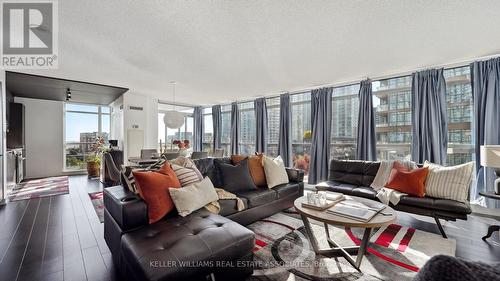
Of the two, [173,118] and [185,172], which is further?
[173,118]

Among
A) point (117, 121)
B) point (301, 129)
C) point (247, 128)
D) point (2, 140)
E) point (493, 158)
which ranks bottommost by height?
point (493, 158)

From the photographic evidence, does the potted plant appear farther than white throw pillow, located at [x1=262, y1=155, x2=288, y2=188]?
Yes

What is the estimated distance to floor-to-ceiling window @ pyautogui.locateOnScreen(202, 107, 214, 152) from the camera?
8195mm

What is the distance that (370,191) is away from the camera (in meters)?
3.19

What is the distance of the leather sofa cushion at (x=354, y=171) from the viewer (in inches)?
142

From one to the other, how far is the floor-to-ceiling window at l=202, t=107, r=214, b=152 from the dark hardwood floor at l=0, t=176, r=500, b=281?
4684 millimetres

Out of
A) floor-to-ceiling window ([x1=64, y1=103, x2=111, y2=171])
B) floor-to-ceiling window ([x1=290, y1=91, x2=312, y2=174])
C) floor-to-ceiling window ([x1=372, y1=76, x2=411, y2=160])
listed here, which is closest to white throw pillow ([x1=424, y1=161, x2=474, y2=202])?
floor-to-ceiling window ([x1=372, y1=76, x2=411, y2=160])

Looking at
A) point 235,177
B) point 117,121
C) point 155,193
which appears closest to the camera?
point 155,193

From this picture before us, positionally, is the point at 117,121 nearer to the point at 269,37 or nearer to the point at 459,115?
→ the point at 269,37

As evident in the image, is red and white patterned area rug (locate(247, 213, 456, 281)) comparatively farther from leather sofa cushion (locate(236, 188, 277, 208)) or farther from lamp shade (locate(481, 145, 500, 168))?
lamp shade (locate(481, 145, 500, 168))

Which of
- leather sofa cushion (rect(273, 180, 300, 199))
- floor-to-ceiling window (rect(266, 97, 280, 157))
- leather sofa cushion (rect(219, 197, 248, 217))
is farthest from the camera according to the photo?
floor-to-ceiling window (rect(266, 97, 280, 157))

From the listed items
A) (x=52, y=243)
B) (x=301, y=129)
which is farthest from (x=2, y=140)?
(x=301, y=129)

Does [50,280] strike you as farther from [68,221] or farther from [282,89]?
[282,89]

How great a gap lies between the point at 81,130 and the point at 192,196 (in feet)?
24.0
